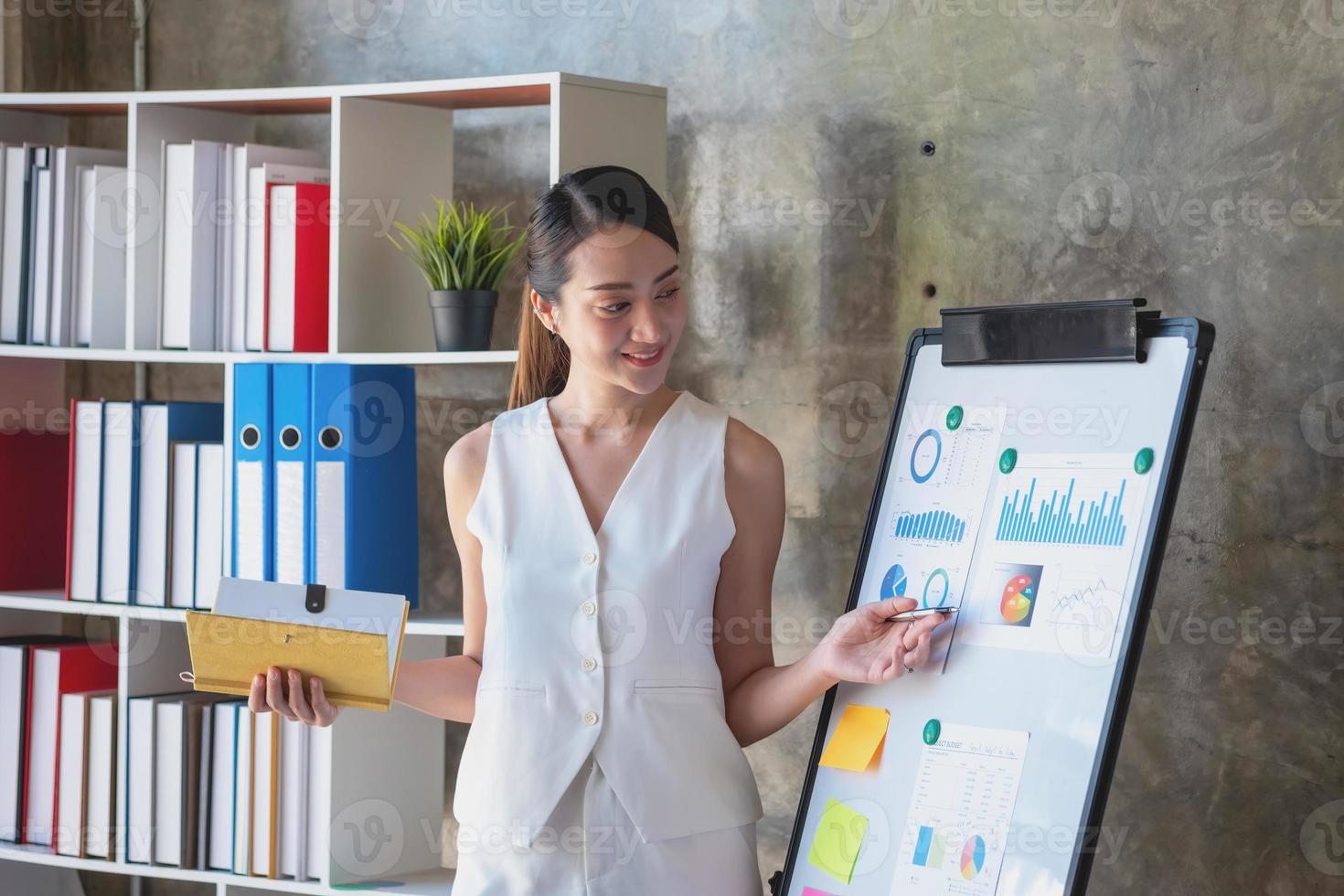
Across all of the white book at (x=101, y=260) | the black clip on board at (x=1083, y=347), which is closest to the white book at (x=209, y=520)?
the white book at (x=101, y=260)

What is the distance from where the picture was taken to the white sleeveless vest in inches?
70.0

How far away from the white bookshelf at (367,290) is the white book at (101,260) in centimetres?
5

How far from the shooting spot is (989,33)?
237cm

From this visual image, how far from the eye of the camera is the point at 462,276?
2473mm

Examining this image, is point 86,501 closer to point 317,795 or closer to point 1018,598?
point 317,795

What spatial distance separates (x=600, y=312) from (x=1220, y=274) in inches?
40.5

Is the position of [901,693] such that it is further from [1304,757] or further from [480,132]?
[480,132]

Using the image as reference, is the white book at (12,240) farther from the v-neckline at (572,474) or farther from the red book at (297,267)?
the v-neckline at (572,474)

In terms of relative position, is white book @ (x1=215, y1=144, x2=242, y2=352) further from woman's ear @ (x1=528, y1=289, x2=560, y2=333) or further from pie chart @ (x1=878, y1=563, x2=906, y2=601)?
pie chart @ (x1=878, y1=563, x2=906, y2=601)

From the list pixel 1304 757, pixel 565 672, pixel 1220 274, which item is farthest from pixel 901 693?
pixel 1220 274

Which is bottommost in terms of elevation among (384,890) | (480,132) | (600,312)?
(384,890)

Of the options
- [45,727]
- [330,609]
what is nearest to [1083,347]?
[330,609]

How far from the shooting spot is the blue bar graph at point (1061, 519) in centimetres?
167

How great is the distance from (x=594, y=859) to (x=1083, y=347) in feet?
2.94
